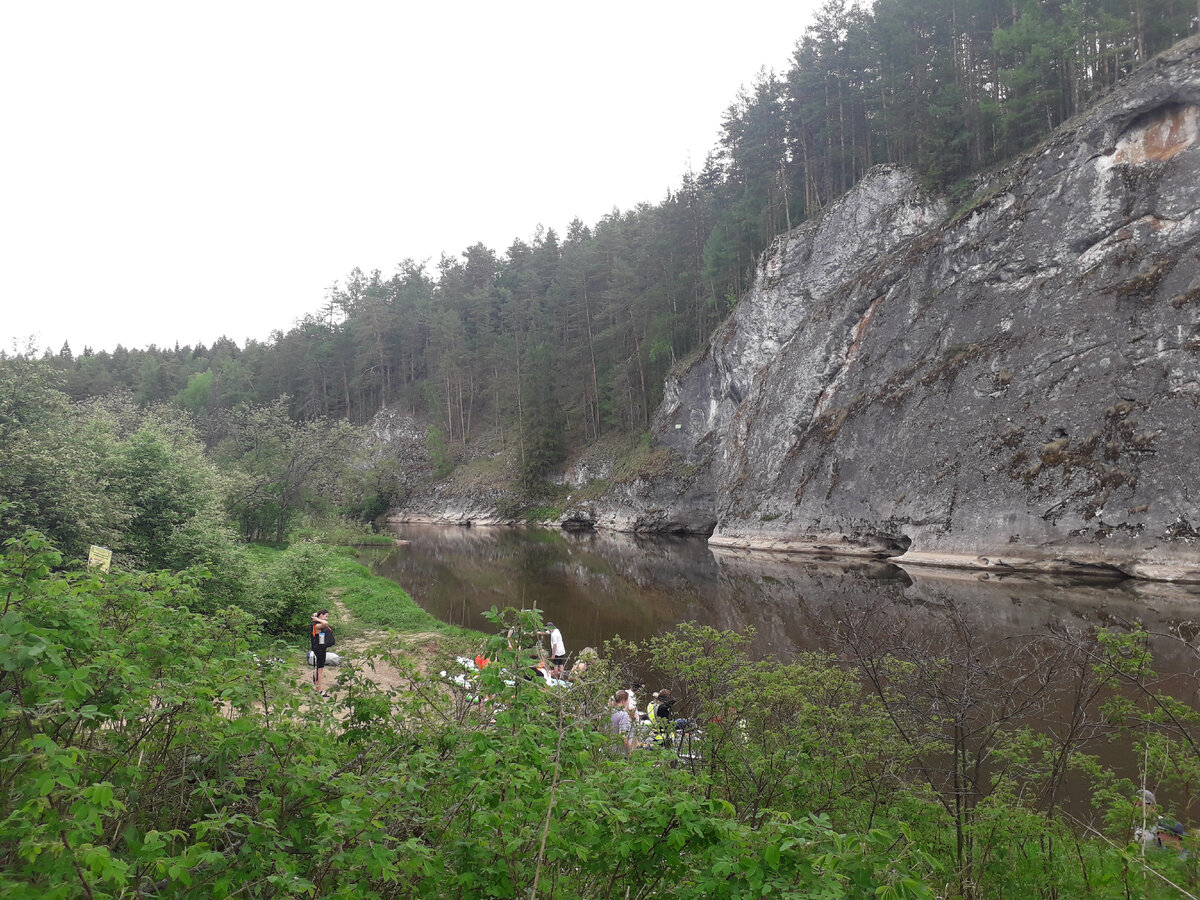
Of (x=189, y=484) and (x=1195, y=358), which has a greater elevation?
(x=1195, y=358)

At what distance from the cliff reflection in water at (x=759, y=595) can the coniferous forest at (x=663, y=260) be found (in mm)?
14886

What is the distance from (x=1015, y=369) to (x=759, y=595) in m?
14.3

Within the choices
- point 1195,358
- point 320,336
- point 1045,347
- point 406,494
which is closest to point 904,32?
point 1045,347

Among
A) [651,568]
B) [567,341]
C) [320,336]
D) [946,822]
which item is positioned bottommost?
Result: [651,568]

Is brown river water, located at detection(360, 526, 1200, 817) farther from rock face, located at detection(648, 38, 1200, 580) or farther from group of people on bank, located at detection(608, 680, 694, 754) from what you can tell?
group of people on bank, located at detection(608, 680, 694, 754)

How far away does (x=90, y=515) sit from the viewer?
945 cm

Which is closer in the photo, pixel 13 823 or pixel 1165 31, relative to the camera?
pixel 13 823

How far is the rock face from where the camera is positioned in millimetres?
19844

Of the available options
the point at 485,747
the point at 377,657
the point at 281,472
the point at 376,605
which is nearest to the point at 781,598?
the point at 376,605

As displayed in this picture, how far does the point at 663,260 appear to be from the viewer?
184 ft

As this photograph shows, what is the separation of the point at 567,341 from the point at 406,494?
2576 centimetres

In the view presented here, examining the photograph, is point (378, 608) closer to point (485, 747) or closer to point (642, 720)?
point (642, 720)

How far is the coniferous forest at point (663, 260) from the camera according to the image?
3153 centimetres

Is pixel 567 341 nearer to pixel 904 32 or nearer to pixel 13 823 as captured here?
pixel 904 32
